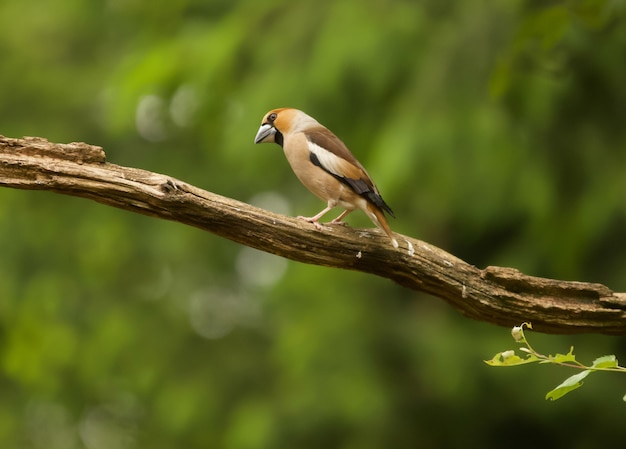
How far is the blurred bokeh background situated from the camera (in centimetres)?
768

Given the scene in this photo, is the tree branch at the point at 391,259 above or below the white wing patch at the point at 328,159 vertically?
below

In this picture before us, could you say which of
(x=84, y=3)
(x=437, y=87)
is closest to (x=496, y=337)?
(x=437, y=87)

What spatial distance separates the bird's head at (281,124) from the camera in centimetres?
582

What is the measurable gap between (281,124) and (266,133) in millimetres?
102

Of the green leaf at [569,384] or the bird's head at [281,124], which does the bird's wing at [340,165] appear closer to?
the bird's head at [281,124]

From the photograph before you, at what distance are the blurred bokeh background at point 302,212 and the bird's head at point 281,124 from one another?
1.10 m

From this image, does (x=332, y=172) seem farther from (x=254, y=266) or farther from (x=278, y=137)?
(x=254, y=266)

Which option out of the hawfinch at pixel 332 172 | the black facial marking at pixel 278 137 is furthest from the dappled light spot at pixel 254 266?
the hawfinch at pixel 332 172

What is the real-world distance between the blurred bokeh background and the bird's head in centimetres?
110

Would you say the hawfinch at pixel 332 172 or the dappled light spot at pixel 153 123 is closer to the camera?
the hawfinch at pixel 332 172

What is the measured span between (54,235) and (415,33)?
566cm

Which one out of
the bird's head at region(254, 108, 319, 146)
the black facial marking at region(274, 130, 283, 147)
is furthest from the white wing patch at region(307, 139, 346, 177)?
the black facial marking at region(274, 130, 283, 147)

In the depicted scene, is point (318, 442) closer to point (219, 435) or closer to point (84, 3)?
point (219, 435)

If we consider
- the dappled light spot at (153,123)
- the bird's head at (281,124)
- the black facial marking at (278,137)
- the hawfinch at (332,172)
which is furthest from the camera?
the dappled light spot at (153,123)
